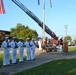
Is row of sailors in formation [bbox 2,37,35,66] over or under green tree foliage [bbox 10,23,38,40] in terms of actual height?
under

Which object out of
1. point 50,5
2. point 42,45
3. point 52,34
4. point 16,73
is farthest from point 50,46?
point 16,73

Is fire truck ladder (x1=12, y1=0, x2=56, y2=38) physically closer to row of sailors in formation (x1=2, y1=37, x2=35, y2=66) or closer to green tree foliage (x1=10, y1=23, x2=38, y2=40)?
row of sailors in formation (x1=2, y1=37, x2=35, y2=66)

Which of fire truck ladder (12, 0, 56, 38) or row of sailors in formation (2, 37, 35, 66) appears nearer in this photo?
row of sailors in formation (2, 37, 35, 66)

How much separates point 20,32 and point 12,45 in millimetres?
64416

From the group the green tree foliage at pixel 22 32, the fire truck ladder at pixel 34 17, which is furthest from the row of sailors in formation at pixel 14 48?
the green tree foliage at pixel 22 32

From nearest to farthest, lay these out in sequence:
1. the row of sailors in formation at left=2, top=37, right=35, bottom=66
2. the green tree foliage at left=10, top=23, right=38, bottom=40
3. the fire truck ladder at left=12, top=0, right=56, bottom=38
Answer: the row of sailors in formation at left=2, top=37, right=35, bottom=66
the fire truck ladder at left=12, top=0, right=56, bottom=38
the green tree foliage at left=10, top=23, right=38, bottom=40

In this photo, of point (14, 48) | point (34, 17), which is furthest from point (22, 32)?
point (14, 48)

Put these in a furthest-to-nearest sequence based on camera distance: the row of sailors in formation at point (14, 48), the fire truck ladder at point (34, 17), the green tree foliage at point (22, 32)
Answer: the green tree foliage at point (22, 32) < the fire truck ladder at point (34, 17) < the row of sailors in formation at point (14, 48)

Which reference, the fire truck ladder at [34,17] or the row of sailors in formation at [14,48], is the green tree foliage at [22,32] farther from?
the row of sailors in formation at [14,48]

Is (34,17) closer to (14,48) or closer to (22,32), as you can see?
(14,48)

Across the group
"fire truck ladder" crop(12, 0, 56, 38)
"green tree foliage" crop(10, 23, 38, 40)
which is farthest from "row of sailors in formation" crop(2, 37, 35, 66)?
"green tree foliage" crop(10, 23, 38, 40)

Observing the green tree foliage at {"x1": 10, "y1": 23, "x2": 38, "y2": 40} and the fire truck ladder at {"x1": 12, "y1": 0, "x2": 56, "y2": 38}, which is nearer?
the fire truck ladder at {"x1": 12, "y1": 0, "x2": 56, "y2": 38}

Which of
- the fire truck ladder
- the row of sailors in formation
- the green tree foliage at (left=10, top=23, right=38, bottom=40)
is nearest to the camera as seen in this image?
the row of sailors in formation

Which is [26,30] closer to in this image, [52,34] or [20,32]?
[20,32]
